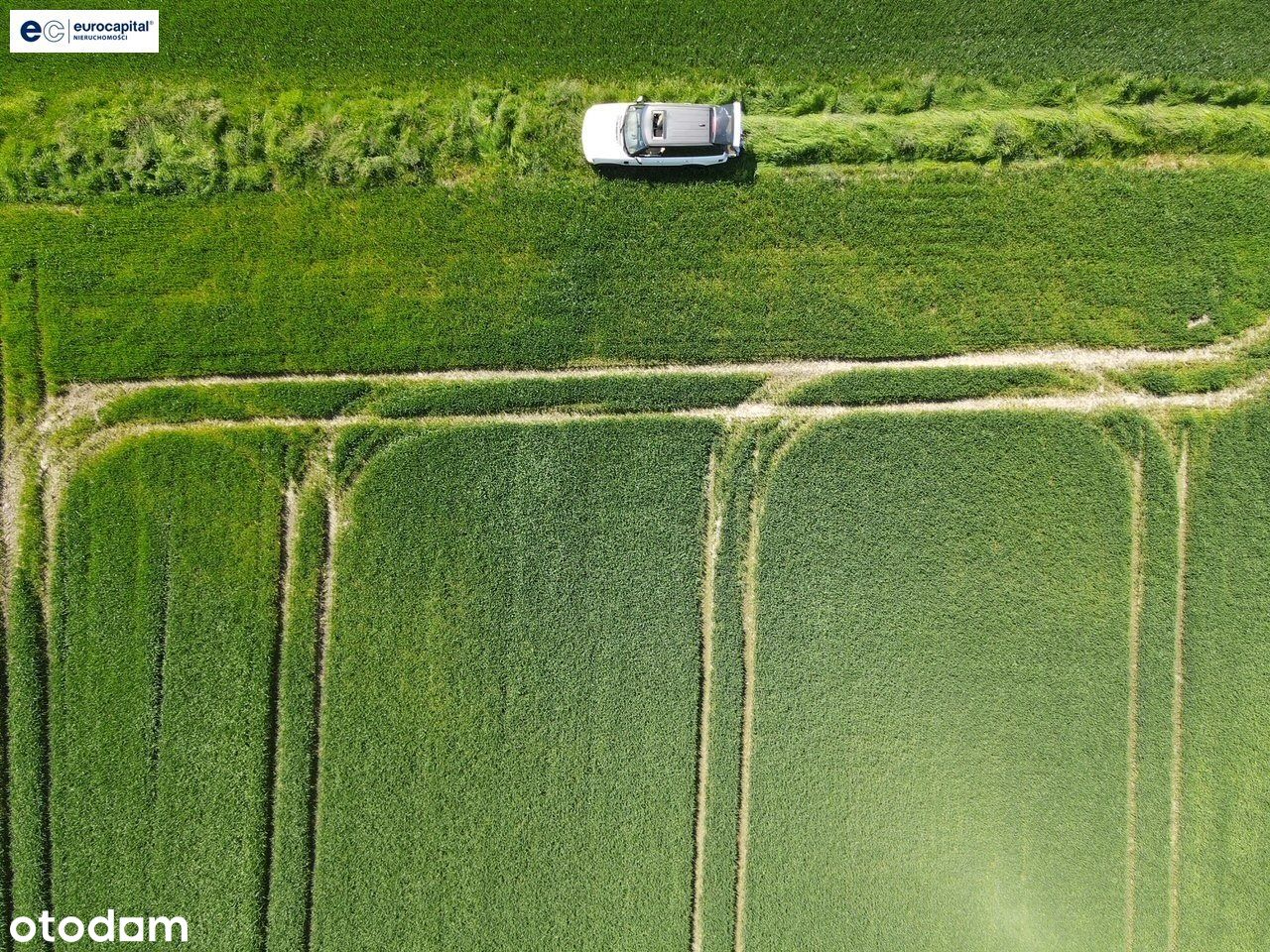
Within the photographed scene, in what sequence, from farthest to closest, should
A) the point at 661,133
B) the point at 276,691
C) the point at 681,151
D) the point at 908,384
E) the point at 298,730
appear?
1. the point at 908,384
2. the point at 276,691
3. the point at 298,730
4. the point at 681,151
5. the point at 661,133

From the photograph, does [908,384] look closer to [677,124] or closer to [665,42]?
[677,124]

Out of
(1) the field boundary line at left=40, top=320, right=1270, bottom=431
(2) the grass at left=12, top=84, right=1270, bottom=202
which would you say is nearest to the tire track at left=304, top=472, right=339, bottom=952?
(1) the field boundary line at left=40, top=320, right=1270, bottom=431

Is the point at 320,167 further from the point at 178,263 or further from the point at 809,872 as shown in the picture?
the point at 809,872

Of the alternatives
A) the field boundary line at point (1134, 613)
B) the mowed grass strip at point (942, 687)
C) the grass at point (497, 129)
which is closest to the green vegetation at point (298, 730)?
the grass at point (497, 129)

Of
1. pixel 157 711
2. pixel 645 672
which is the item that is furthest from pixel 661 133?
pixel 157 711

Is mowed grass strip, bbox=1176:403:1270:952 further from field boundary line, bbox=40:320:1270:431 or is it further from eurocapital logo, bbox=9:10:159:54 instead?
eurocapital logo, bbox=9:10:159:54
